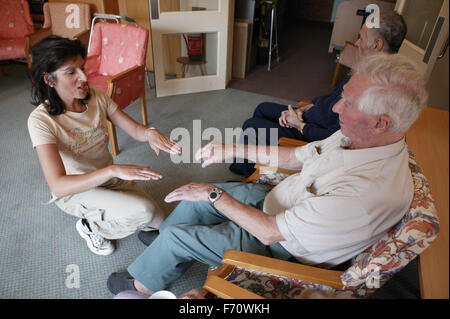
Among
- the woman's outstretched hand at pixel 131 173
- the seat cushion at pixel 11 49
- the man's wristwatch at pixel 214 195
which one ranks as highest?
the man's wristwatch at pixel 214 195

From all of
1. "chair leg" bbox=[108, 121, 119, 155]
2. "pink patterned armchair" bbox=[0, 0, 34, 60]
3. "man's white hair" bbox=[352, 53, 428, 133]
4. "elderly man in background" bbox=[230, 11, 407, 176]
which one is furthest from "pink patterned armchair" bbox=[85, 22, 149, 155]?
"man's white hair" bbox=[352, 53, 428, 133]

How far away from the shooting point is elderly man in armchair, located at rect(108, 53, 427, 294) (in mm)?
984

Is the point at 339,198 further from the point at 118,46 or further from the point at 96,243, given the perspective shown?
the point at 118,46

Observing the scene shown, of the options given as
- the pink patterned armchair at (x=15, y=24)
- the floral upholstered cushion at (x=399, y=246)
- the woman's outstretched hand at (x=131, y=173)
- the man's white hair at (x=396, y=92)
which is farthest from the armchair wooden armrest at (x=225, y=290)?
the pink patterned armchair at (x=15, y=24)

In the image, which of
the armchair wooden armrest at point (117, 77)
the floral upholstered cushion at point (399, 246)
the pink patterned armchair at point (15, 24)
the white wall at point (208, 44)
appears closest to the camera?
the floral upholstered cushion at point (399, 246)

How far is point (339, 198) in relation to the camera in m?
1.02

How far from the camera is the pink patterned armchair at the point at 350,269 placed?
90 centimetres

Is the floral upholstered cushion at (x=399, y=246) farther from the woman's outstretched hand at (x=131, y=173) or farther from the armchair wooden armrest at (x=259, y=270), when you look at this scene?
the woman's outstretched hand at (x=131, y=173)

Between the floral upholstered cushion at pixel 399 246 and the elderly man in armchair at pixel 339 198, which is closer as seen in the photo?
the floral upholstered cushion at pixel 399 246

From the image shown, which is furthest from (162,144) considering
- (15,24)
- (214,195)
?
(15,24)

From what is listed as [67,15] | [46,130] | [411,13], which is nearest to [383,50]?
[46,130]

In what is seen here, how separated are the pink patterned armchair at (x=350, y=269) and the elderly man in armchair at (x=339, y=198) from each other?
0.20 feet

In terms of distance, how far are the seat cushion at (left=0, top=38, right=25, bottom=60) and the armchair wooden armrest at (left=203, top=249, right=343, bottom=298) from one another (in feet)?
13.4
